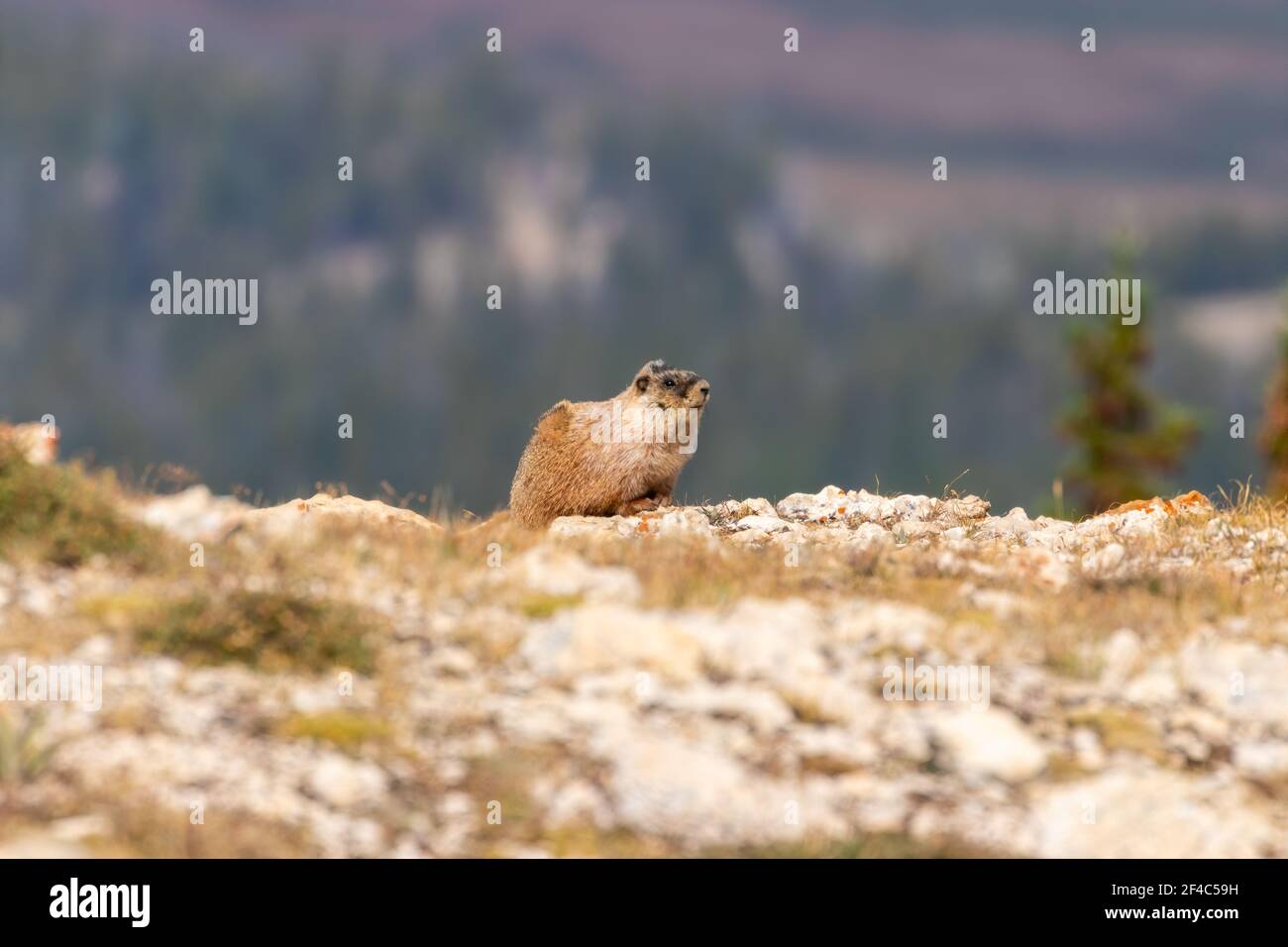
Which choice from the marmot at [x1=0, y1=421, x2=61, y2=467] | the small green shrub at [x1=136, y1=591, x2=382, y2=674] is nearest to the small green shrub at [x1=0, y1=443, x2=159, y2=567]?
the marmot at [x1=0, y1=421, x2=61, y2=467]

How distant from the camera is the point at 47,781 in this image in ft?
26.2

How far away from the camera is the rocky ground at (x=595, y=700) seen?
806 cm

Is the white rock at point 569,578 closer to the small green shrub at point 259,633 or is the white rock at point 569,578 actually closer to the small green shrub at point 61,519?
the small green shrub at point 259,633

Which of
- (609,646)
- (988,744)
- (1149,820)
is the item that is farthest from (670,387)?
(1149,820)

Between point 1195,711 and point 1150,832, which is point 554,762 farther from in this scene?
point 1195,711

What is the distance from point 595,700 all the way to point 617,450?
9.64 meters

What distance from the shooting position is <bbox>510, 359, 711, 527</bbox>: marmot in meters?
18.7

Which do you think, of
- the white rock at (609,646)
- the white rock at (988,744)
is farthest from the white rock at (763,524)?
the white rock at (988,744)

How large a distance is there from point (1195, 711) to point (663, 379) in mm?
10304

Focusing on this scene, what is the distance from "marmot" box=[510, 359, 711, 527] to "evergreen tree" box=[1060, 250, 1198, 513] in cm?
5763

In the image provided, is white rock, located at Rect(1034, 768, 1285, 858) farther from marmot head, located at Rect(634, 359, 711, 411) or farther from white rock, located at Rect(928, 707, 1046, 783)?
marmot head, located at Rect(634, 359, 711, 411)

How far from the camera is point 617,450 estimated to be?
18719mm
